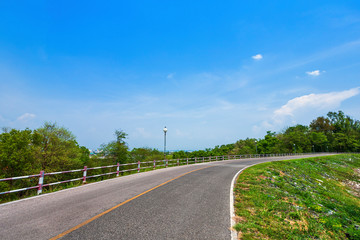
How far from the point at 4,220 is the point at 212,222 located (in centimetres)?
593

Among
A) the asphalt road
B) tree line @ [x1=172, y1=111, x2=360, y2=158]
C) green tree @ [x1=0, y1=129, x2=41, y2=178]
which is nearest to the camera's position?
the asphalt road

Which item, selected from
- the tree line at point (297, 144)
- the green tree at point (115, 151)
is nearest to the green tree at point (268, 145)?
the tree line at point (297, 144)

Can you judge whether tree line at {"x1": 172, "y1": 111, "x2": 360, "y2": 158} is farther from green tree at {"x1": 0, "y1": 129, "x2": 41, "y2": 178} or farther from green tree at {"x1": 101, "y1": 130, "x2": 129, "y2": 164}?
green tree at {"x1": 0, "y1": 129, "x2": 41, "y2": 178}

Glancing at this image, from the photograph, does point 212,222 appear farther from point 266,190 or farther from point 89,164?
point 89,164

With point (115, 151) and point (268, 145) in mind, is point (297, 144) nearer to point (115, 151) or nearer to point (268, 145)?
point (268, 145)

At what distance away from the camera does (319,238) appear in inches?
185

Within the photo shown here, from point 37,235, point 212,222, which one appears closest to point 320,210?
point 212,222

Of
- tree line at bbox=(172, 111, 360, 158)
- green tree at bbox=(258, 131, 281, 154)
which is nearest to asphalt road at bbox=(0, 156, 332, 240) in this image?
tree line at bbox=(172, 111, 360, 158)

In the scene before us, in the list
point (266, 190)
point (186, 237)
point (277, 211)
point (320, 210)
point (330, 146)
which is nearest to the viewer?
point (186, 237)

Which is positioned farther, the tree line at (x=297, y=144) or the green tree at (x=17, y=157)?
the tree line at (x=297, y=144)

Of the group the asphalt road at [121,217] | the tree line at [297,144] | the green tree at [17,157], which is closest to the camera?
the asphalt road at [121,217]

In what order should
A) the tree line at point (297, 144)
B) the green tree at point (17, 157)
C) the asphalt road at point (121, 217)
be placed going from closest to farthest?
1. the asphalt road at point (121, 217)
2. the green tree at point (17, 157)
3. the tree line at point (297, 144)

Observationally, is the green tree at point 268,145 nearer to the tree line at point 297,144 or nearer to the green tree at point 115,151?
the tree line at point 297,144

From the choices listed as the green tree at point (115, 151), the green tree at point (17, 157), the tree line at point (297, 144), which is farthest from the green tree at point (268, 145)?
the green tree at point (17, 157)
